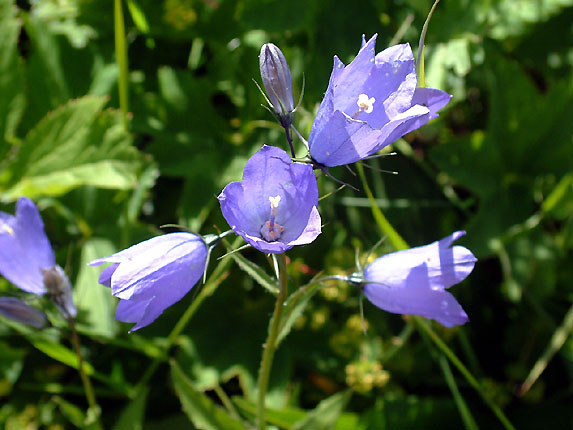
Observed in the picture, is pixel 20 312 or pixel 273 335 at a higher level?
pixel 273 335

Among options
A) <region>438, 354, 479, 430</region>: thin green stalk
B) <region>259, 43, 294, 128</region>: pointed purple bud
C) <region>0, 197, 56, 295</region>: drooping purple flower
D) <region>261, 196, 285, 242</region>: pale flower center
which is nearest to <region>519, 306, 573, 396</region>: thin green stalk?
<region>438, 354, 479, 430</region>: thin green stalk

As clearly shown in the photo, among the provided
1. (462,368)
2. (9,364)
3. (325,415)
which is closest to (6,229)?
(9,364)

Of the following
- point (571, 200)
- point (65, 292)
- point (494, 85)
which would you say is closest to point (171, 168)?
point (65, 292)

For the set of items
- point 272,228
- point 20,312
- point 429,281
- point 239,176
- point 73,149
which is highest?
point 272,228

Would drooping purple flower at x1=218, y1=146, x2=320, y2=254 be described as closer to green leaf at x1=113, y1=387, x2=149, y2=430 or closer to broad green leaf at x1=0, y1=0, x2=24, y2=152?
green leaf at x1=113, y1=387, x2=149, y2=430

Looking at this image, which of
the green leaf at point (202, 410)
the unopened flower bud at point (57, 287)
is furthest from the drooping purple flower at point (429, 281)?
the unopened flower bud at point (57, 287)

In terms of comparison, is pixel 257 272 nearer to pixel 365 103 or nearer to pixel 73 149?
pixel 365 103

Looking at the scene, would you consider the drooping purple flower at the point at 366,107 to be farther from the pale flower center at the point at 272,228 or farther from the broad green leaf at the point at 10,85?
the broad green leaf at the point at 10,85
